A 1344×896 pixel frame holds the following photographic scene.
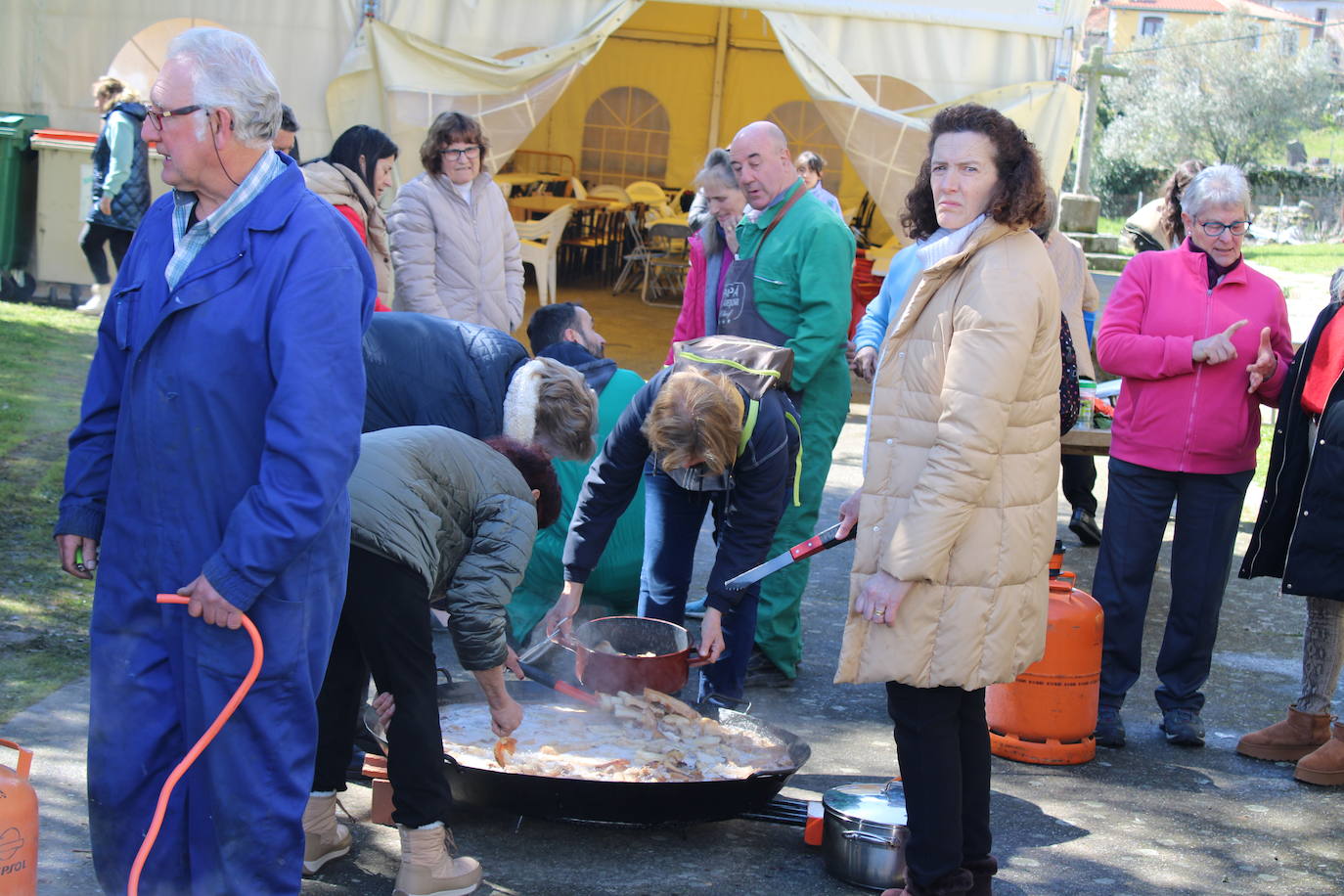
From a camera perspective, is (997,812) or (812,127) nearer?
(997,812)

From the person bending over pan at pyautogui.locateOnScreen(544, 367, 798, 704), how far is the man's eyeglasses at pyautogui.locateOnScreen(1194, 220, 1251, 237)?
146cm

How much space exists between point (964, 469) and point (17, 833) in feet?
6.39

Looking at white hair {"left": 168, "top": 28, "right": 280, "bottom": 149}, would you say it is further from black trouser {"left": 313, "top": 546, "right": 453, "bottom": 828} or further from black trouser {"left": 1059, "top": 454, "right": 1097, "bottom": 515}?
black trouser {"left": 1059, "top": 454, "right": 1097, "bottom": 515}

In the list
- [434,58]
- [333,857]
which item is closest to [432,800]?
[333,857]

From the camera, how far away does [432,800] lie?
3119 mm

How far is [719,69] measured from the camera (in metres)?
15.9

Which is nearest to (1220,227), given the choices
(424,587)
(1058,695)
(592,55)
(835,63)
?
(1058,695)

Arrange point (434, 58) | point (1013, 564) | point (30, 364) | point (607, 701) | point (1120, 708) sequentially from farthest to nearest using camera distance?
point (434, 58) → point (30, 364) → point (1120, 708) → point (607, 701) → point (1013, 564)

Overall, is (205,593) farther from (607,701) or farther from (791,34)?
(791,34)

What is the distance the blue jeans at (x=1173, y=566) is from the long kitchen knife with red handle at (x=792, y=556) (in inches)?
53.4

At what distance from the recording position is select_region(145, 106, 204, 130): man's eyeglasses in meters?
2.48

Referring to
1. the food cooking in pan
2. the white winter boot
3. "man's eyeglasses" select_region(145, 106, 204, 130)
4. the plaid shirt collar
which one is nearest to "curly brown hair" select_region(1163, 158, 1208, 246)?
the food cooking in pan

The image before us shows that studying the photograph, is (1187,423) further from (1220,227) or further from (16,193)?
(16,193)

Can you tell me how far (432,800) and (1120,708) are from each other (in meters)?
2.61
